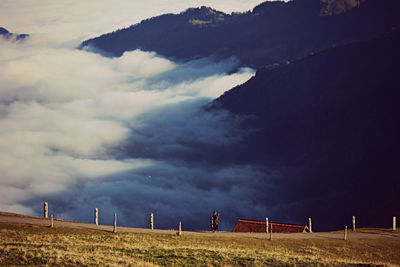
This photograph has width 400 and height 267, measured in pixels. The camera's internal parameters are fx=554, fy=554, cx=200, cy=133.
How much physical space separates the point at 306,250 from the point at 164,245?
42.4 feet

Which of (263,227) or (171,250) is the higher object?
(263,227)

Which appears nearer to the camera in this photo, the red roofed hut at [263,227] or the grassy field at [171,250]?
the grassy field at [171,250]

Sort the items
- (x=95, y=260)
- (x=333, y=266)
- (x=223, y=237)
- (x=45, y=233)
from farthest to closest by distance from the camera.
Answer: (x=223, y=237) → (x=45, y=233) → (x=333, y=266) → (x=95, y=260)

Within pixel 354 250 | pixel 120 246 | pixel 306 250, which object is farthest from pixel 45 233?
pixel 354 250

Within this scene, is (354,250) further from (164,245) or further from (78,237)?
(78,237)

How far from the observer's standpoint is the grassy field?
127ft

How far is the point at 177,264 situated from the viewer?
129ft

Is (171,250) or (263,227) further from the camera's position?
(263,227)

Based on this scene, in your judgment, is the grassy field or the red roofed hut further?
the red roofed hut

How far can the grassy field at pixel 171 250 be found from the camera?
38.6 m

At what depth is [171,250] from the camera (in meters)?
44.6

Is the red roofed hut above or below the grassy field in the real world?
above

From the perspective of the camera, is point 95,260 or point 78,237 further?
point 78,237

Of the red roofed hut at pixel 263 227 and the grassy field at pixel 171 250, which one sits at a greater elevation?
the red roofed hut at pixel 263 227
